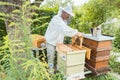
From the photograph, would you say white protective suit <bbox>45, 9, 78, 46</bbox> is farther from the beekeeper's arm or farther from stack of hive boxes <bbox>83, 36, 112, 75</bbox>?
stack of hive boxes <bbox>83, 36, 112, 75</bbox>

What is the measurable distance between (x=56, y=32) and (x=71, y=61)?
64 centimetres

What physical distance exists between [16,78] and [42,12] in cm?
436

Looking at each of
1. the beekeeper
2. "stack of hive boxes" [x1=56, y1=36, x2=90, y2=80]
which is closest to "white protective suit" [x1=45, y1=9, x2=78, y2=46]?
the beekeeper

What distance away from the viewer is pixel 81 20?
721 cm

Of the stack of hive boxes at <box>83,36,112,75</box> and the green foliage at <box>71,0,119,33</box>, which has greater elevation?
the green foliage at <box>71,0,119,33</box>

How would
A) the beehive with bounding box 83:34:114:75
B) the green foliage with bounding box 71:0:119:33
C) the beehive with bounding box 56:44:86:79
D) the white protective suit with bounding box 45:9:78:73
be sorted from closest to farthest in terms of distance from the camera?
the beehive with bounding box 56:44:86:79 < the white protective suit with bounding box 45:9:78:73 < the beehive with bounding box 83:34:114:75 < the green foliage with bounding box 71:0:119:33

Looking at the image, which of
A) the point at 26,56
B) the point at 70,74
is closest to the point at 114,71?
the point at 70,74

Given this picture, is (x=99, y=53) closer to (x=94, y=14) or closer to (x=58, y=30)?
(x=58, y=30)

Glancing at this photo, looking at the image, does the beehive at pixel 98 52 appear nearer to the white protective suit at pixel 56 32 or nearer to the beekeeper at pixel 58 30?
the beekeeper at pixel 58 30

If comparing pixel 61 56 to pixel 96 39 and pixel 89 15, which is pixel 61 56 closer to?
pixel 96 39

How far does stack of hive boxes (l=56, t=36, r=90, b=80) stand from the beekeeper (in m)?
0.19

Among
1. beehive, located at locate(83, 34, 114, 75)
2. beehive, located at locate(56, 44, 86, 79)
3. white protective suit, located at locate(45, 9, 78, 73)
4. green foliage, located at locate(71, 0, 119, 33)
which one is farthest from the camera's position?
green foliage, located at locate(71, 0, 119, 33)

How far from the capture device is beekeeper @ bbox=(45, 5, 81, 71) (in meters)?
3.65

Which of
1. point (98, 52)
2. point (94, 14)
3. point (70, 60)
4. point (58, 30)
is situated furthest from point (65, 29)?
point (94, 14)
